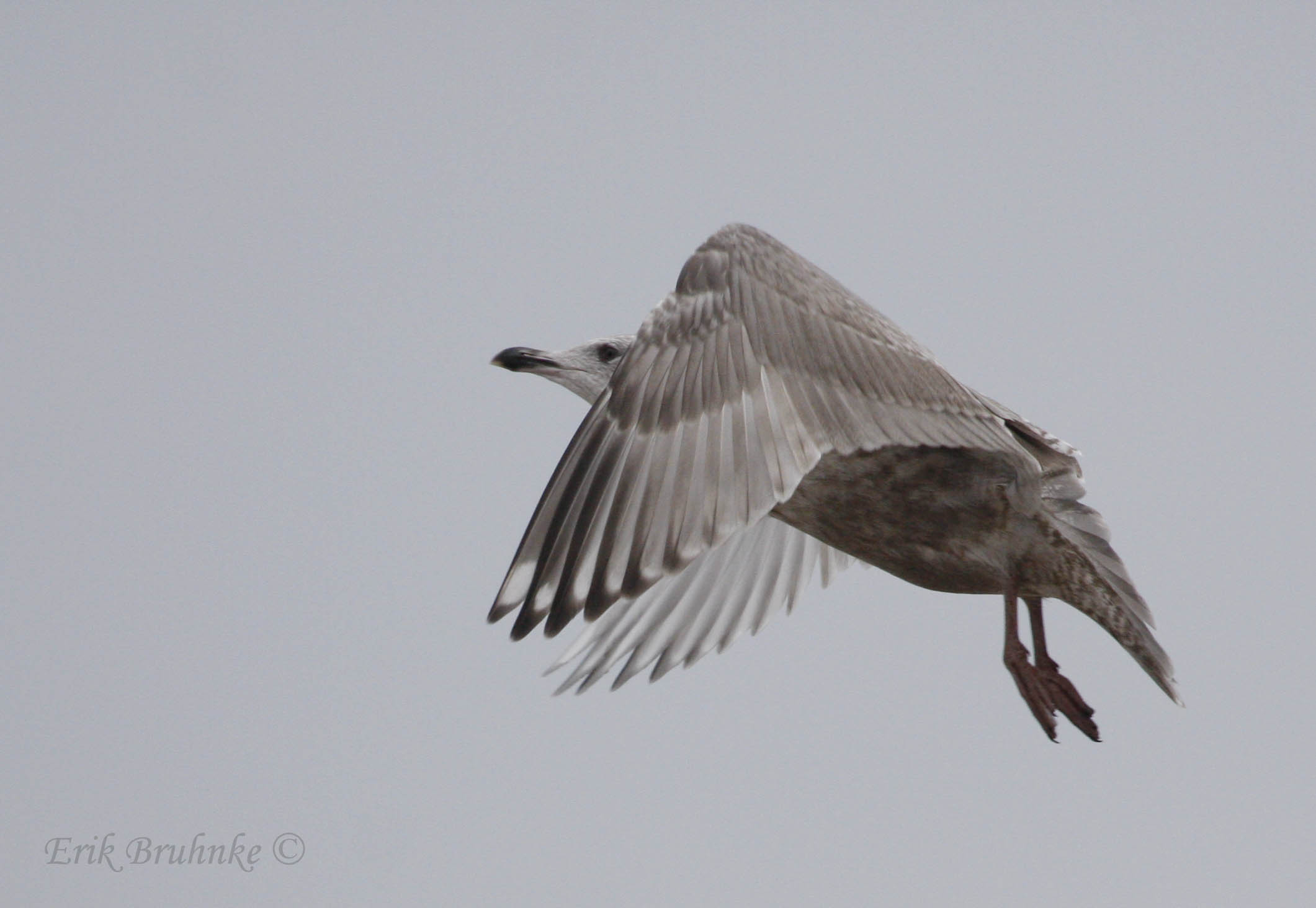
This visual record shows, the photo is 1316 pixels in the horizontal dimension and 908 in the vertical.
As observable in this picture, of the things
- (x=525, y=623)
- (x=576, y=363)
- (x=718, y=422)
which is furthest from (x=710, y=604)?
(x=525, y=623)

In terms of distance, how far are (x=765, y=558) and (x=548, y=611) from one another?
2410 mm

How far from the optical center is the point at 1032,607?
4.79m

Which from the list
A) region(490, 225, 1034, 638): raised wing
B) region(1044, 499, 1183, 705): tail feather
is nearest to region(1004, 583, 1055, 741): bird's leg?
region(1044, 499, 1183, 705): tail feather

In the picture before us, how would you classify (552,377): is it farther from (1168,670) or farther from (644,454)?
(1168,670)

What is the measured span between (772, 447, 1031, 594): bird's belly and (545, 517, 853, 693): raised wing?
1412 millimetres

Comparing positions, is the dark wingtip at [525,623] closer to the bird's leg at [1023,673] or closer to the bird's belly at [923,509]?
the bird's belly at [923,509]

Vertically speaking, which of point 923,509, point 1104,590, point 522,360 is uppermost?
point 522,360

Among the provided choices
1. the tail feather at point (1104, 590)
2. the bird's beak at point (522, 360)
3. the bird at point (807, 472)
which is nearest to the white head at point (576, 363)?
the bird's beak at point (522, 360)

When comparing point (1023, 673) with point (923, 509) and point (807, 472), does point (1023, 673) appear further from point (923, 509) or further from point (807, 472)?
point (807, 472)

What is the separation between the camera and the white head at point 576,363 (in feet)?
17.1

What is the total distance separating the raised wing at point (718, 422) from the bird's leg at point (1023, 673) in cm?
44

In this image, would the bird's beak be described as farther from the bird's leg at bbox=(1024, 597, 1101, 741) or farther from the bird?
the bird's leg at bbox=(1024, 597, 1101, 741)

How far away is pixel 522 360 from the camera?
523cm

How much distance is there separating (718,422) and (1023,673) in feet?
4.07
